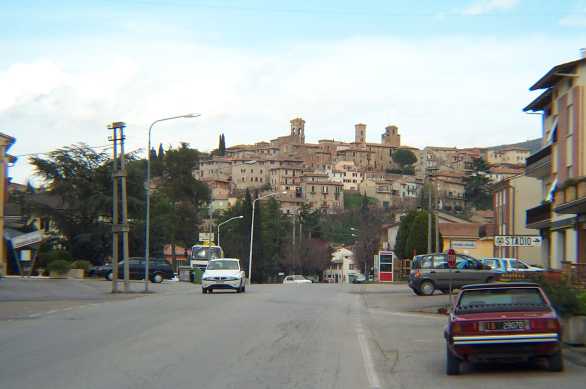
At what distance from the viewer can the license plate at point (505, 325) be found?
12563 millimetres

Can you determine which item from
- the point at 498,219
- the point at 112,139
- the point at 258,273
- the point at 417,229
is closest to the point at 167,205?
the point at 258,273

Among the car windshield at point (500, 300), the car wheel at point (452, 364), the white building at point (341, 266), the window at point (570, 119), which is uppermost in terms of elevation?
the window at point (570, 119)

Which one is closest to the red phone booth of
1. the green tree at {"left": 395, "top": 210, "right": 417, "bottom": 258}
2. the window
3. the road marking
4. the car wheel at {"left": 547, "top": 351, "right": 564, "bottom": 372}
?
the green tree at {"left": 395, "top": 210, "right": 417, "bottom": 258}

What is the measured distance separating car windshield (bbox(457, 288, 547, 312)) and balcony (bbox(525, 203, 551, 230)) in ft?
90.3

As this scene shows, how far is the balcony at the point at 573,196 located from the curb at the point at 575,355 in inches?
467

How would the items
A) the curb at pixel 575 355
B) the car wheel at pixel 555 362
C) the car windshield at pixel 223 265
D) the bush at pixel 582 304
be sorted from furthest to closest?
1. the car windshield at pixel 223 265
2. the bush at pixel 582 304
3. the curb at pixel 575 355
4. the car wheel at pixel 555 362

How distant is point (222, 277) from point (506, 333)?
27.3 metres

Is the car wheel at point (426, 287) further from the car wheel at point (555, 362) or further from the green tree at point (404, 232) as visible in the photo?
the green tree at point (404, 232)

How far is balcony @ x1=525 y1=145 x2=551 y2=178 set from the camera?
40.4m

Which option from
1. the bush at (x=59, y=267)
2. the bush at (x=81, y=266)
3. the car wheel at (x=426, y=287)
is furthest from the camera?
the bush at (x=81, y=266)

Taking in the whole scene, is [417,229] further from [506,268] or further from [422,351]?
[422,351]

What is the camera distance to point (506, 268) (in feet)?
136

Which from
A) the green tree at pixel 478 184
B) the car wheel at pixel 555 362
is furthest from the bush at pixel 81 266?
the green tree at pixel 478 184

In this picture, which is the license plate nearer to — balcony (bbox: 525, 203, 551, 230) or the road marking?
the road marking
